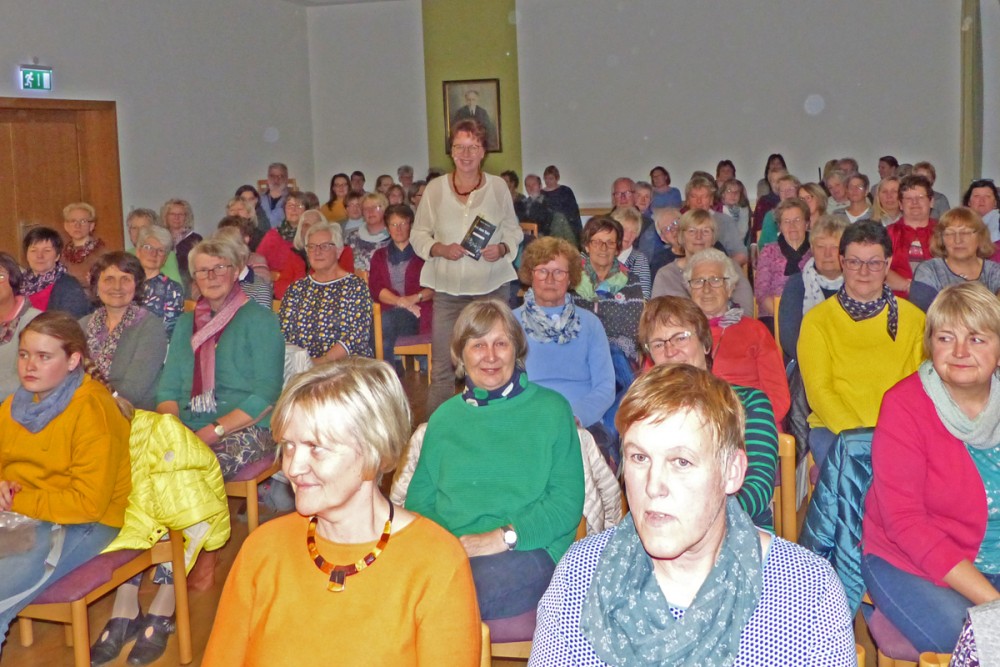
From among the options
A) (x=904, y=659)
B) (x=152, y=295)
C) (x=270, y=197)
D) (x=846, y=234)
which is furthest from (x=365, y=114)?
(x=904, y=659)

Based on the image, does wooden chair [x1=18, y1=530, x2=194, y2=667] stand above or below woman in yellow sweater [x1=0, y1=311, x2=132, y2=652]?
below

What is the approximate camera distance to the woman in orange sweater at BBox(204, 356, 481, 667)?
1868 mm

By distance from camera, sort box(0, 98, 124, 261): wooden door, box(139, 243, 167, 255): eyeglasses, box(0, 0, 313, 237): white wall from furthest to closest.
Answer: box(0, 0, 313, 237): white wall, box(0, 98, 124, 261): wooden door, box(139, 243, 167, 255): eyeglasses

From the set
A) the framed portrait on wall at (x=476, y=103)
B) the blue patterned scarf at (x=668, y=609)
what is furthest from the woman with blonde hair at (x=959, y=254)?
the framed portrait on wall at (x=476, y=103)

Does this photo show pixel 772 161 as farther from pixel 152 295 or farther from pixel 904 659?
pixel 904 659

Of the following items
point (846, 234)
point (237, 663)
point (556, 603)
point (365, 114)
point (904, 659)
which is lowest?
point (904, 659)

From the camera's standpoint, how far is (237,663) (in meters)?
1.93

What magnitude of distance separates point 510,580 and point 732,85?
10.4 m

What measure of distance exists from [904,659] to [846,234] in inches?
75.0

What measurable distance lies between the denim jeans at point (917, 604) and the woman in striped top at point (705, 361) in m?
0.28

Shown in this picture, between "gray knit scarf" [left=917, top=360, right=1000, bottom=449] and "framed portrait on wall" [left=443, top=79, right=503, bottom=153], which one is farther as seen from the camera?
"framed portrait on wall" [left=443, top=79, right=503, bottom=153]

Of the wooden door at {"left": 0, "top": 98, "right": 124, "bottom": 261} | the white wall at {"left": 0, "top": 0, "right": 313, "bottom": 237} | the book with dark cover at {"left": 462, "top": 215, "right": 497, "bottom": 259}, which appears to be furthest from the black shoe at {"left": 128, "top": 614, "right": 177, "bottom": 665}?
the white wall at {"left": 0, "top": 0, "right": 313, "bottom": 237}

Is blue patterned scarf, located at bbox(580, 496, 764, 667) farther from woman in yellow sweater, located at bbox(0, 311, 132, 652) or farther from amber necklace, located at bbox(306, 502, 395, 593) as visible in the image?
woman in yellow sweater, located at bbox(0, 311, 132, 652)

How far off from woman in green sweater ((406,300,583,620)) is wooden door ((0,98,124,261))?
680 centimetres
